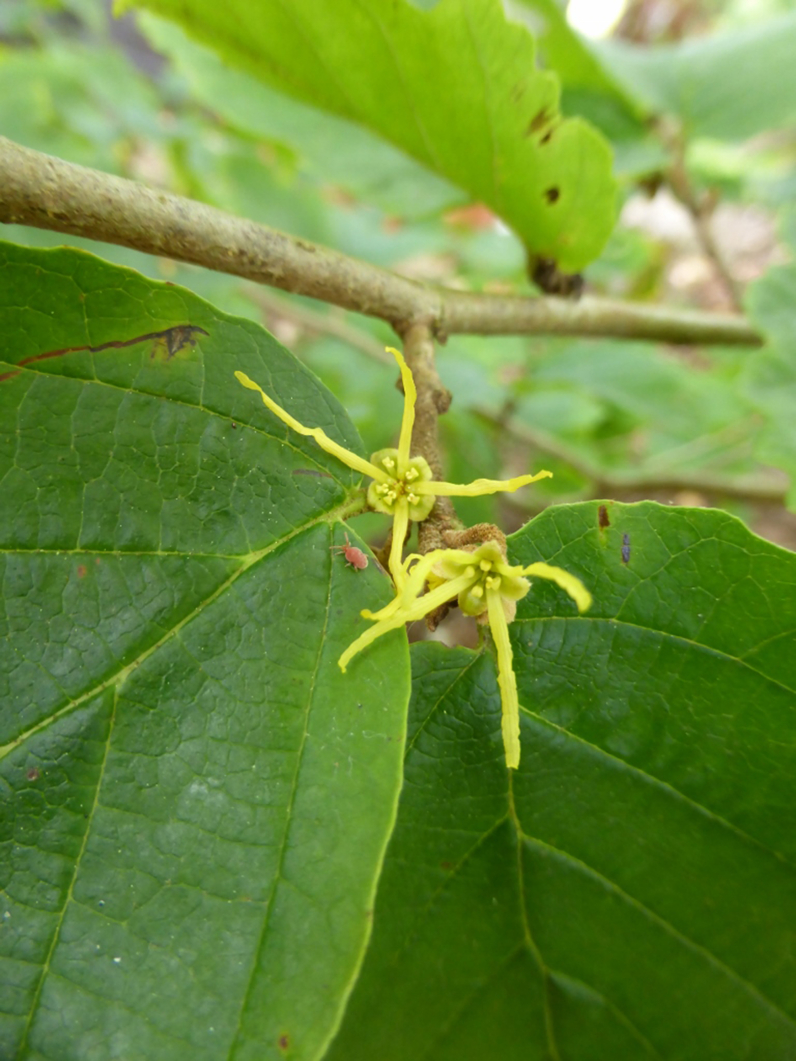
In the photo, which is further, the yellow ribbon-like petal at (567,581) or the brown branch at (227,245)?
the brown branch at (227,245)

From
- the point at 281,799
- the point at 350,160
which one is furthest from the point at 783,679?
the point at 350,160

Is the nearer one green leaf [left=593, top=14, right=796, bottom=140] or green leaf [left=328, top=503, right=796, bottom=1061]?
green leaf [left=328, top=503, right=796, bottom=1061]

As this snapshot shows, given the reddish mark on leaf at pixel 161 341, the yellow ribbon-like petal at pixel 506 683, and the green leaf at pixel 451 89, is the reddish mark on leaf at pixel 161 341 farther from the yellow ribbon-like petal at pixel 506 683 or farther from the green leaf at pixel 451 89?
the green leaf at pixel 451 89

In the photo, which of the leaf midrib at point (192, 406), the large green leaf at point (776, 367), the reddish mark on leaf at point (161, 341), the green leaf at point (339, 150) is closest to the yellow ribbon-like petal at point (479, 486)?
the leaf midrib at point (192, 406)

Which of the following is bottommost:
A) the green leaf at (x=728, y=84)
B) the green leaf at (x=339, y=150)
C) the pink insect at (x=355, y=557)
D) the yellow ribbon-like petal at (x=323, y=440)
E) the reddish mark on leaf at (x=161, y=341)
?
the pink insect at (x=355, y=557)

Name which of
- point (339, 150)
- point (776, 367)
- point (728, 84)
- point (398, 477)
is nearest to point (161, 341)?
point (398, 477)

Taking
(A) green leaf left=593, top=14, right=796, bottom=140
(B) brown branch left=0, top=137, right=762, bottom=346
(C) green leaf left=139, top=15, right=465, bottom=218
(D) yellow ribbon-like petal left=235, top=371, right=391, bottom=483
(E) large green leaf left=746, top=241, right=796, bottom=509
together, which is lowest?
(D) yellow ribbon-like petal left=235, top=371, right=391, bottom=483

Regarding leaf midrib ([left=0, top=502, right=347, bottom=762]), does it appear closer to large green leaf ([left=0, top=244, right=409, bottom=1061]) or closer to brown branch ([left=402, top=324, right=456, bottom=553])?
large green leaf ([left=0, top=244, right=409, bottom=1061])

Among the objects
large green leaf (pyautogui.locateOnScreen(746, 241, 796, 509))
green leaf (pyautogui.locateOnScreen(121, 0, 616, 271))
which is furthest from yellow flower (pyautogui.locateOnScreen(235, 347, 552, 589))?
large green leaf (pyautogui.locateOnScreen(746, 241, 796, 509))
